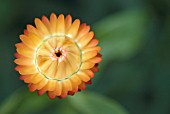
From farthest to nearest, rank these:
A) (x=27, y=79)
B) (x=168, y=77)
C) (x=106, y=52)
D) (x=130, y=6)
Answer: (x=130, y=6) → (x=168, y=77) → (x=106, y=52) → (x=27, y=79)

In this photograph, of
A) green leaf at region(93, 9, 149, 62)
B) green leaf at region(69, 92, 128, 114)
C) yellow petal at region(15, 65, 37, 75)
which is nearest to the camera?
yellow petal at region(15, 65, 37, 75)

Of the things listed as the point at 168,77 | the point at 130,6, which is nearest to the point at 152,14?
the point at 130,6

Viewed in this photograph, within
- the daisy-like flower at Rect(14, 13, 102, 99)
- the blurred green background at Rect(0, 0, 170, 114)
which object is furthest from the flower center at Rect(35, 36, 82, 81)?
the blurred green background at Rect(0, 0, 170, 114)

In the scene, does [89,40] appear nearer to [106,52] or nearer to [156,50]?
[106,52]

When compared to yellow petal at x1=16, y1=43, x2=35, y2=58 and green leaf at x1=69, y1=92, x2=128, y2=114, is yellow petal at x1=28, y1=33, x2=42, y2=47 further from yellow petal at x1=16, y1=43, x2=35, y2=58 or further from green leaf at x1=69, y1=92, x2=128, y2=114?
green leaf at x1=69, y1=92, x2=128, y2=114

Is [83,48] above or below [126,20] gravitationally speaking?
below

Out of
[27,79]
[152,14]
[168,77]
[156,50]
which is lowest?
[27,79]

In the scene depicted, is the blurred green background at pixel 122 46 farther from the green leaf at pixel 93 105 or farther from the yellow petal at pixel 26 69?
the yellow petal at pixel 26 69
